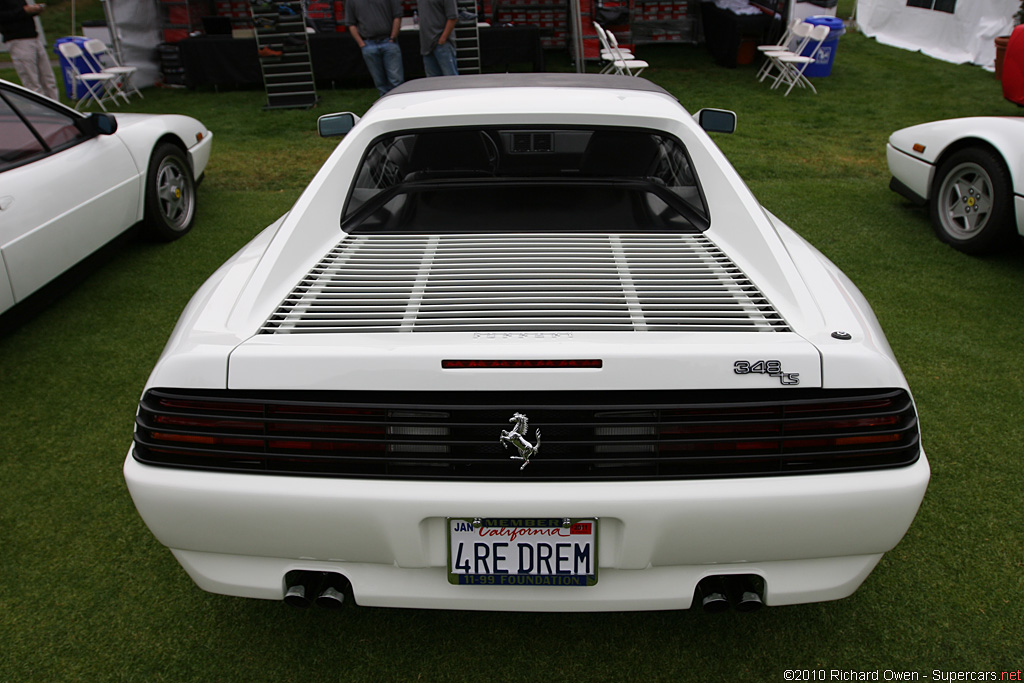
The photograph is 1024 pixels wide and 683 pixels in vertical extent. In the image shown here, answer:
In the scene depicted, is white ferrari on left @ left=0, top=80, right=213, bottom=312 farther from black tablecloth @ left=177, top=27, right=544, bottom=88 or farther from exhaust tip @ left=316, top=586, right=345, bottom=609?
black tablecloth @ left=177, top=27, right=544, bottom=88

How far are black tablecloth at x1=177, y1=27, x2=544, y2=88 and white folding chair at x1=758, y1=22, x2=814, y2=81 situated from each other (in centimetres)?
345

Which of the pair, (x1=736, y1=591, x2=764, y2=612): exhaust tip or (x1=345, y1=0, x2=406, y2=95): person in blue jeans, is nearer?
(x1=736, y1=591, x2=764, y2=612): exhaust tip

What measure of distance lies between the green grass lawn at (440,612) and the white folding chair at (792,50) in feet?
21.3

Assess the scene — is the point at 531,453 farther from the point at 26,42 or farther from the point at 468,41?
the point at 468,41

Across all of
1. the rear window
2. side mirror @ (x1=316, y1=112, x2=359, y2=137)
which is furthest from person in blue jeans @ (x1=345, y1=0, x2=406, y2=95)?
the rear window

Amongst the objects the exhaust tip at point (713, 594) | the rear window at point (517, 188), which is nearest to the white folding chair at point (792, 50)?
the rear window at point (517, 188)

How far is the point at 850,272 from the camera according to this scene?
15.6 feet

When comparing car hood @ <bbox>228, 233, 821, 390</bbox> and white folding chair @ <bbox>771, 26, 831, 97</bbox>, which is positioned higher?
car hood @ <bbox>228, 233, 821, 390</bbox>

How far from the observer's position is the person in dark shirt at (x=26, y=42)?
7461 millimetres

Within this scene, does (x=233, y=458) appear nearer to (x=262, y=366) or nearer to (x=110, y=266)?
(x=262, y=366)

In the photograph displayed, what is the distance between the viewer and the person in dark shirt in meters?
7.46

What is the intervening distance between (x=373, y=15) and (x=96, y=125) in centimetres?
468

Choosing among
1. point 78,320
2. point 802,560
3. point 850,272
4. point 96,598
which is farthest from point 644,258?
point 78,320

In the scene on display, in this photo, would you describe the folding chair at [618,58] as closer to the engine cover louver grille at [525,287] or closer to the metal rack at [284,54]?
the metal rack at [284,54]
